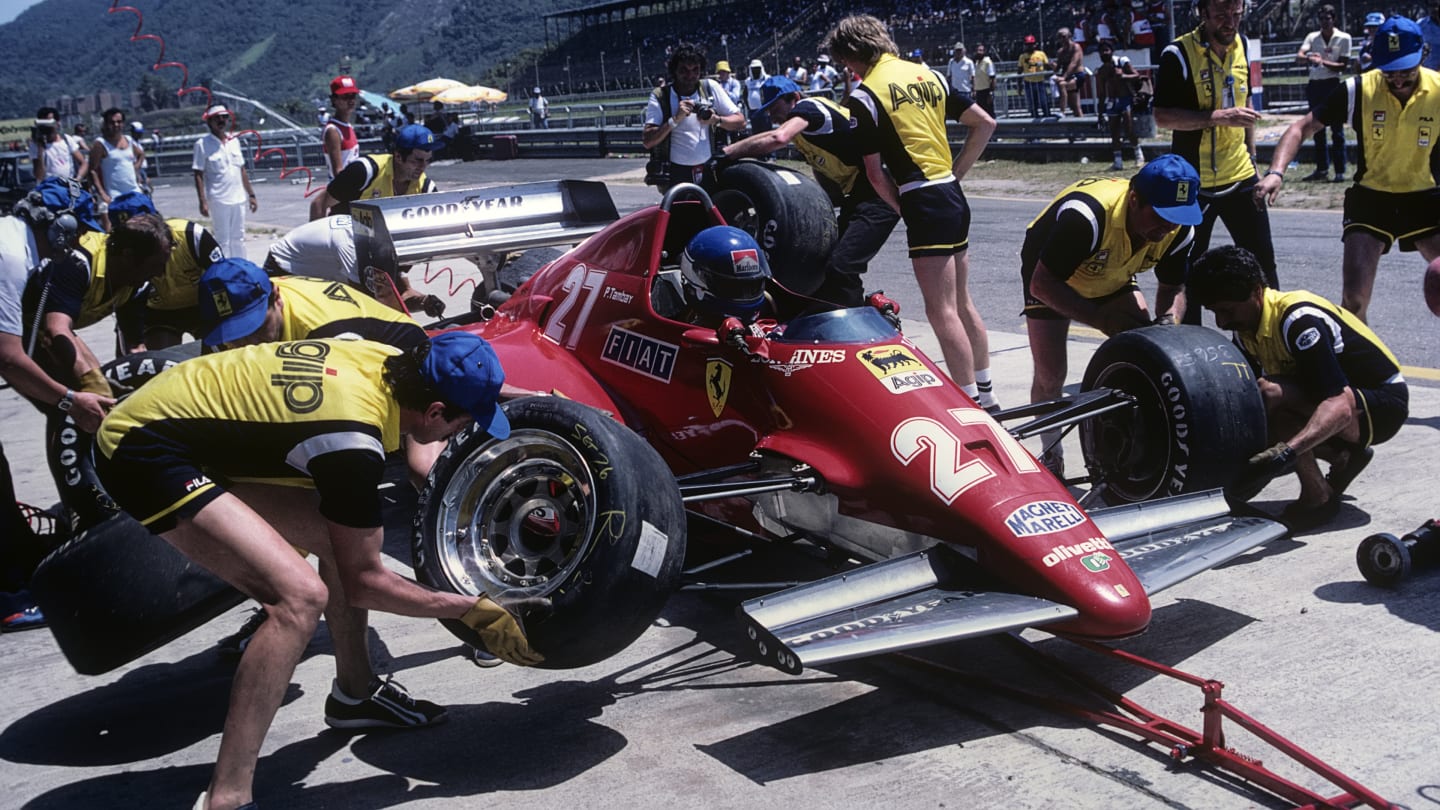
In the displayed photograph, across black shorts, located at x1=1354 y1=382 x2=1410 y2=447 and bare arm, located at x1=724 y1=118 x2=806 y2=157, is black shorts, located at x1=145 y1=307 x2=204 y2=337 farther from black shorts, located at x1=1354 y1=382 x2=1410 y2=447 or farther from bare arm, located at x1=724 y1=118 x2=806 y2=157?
black shorts, located at x1=1354 y1=382 x2=1410 y2=447

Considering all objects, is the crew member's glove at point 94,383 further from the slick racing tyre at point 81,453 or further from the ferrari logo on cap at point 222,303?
the ferrari logo on cap at point 222,303

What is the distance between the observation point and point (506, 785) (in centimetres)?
404

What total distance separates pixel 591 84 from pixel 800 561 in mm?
60715

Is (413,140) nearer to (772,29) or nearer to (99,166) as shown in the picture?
(99,166)

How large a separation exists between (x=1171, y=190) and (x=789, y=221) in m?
2.23

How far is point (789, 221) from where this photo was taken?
7.53m

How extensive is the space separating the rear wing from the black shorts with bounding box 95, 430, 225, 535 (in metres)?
3.78

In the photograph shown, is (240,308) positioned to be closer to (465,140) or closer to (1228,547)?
(1228,547)

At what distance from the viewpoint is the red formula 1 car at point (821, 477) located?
13.7ft

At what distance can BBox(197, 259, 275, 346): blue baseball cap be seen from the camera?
4.85 m

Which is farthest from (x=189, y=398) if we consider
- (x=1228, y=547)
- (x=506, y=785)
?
(x=1228, y=547)

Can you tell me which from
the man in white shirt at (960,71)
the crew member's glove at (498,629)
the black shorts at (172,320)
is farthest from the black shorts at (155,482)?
the man in white shirt at (960,71)

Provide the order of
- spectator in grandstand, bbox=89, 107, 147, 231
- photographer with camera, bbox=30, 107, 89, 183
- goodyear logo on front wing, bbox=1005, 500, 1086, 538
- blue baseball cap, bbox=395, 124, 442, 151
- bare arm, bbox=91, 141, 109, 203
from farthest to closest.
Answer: photographer with camera, bbox=30, 107, 89, 183 → bare arm, bbox=91, 141, 109, 203 → spectator in grandstand, bbox=89, 107, 147, 231 → blue baseball cap, bbox=395, 124, 442, 151 → goodyear logo on front wing, bbox=1005, 500, 1086, 538

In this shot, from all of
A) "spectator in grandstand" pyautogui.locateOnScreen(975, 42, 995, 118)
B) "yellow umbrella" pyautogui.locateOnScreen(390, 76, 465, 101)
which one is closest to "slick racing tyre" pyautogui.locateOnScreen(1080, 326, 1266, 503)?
"spectator in grandstand" pyautogui.locateOnScreen(975, 42, 995, 118)
